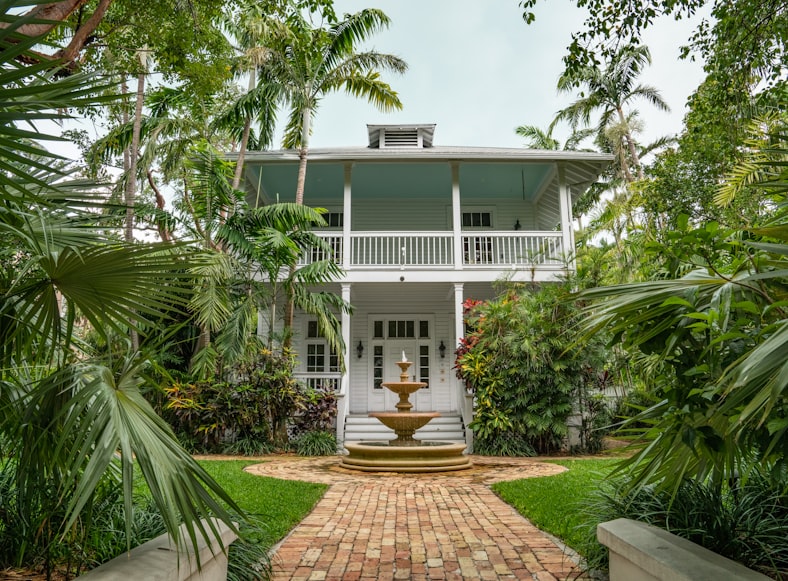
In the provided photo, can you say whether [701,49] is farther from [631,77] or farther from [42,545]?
[631,77]

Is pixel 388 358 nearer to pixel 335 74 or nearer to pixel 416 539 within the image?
pixel 335 74

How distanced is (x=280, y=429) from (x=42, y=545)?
360 inches

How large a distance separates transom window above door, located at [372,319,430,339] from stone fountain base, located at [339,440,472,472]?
230 inches

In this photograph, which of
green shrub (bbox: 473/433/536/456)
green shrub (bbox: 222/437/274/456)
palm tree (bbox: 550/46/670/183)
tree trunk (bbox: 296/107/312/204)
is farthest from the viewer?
palm tree (bbox: 550/46/670/183)

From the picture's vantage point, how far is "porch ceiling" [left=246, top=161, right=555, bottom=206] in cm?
1429

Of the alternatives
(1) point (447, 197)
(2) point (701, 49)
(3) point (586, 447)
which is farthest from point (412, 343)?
(2) point (701, 49)

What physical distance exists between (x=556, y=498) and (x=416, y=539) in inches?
79.1

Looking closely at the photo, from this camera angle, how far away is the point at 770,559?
2824 millimetres

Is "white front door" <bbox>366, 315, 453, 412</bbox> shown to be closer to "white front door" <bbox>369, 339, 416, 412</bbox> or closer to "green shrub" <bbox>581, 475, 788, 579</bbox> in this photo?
"white front door" <bbox>369, 339, 416, 412</bbox>

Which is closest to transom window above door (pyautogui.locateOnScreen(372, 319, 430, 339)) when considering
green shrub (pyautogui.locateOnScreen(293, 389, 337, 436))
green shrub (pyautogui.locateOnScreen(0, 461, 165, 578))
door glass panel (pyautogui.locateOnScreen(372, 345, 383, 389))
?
door glass panel (pyautogui.locateOnScreen(372, 345, 383, 389))

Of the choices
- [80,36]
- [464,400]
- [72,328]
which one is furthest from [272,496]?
[464,400]

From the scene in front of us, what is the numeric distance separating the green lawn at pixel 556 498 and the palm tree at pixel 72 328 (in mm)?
2857

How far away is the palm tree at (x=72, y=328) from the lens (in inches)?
77.9

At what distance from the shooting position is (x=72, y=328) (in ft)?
8.70
